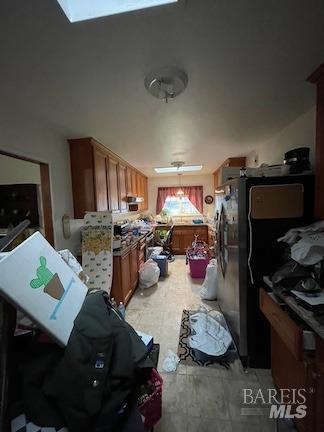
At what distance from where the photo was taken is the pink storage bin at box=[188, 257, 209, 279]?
12.5ft

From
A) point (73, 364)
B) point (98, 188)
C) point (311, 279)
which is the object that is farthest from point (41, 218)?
point (311, 279)

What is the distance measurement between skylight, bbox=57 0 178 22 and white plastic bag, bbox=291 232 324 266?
1392 mm

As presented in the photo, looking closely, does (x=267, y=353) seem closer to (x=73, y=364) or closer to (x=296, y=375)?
(x=296, y=375)

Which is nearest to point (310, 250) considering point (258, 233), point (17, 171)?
point (258, 233)

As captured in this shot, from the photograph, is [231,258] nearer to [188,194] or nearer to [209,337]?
[209,337]

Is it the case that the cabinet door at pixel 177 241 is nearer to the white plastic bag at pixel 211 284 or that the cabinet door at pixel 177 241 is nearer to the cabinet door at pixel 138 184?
the cabinet door at pixel 138 184

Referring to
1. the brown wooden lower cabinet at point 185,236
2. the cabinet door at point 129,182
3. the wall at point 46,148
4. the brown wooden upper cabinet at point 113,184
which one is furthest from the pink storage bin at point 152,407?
the brown wooden lower cabinet at point 185,236

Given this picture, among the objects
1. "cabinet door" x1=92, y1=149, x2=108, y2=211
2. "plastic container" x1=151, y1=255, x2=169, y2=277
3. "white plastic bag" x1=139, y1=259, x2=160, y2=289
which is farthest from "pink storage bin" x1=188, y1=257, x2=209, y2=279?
"cabinet door" x1=92, y1=149, x2=108, y2=211

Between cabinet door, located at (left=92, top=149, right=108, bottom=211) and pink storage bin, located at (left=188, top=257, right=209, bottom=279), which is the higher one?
cabinet door, located at (left=92, top=149, right=108, bottom=211)

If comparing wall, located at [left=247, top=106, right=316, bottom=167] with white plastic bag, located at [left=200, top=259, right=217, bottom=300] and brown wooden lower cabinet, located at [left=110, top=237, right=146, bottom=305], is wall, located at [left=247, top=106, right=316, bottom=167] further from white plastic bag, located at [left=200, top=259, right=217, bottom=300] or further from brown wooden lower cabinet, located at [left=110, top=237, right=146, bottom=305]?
brown wooden lower cabinet, located at [left=110, top=237, right=146, bottom=305]

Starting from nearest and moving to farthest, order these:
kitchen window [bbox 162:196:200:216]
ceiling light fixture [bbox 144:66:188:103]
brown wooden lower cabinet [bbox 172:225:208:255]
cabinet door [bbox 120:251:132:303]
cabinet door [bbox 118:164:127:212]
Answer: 1. ceiling light fixture [bbox 144:66:188:103]
2. cabinet door [bbox 120:251:132:303]
3. cabinet door [bbox 118:164:127:212]
4. brown wooden lower cabinet [bbox 172:225:208:255]
5. kitchen window [bbox 162:196:200:216]

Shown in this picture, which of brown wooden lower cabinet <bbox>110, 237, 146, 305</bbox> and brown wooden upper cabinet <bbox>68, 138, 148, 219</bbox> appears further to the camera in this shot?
brown wooden lower cabinet <bbox>110, 237, 146, 305</bbox>

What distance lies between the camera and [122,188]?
12.0 feet

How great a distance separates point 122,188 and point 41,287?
2.90m
